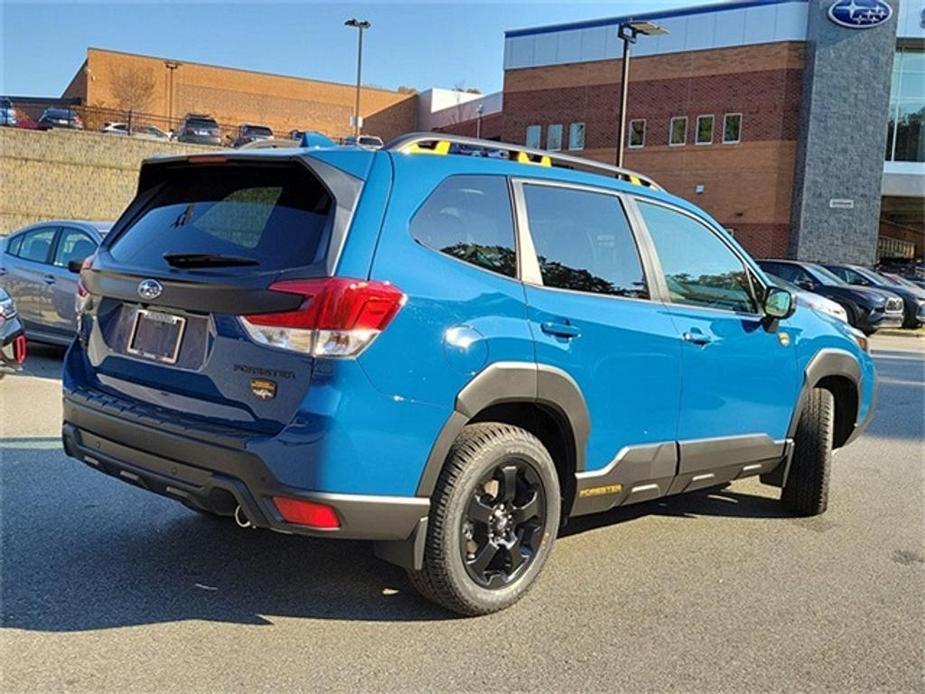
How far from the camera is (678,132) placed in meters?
39.3

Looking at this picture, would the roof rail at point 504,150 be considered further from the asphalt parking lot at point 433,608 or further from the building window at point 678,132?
the building window at point 678,132

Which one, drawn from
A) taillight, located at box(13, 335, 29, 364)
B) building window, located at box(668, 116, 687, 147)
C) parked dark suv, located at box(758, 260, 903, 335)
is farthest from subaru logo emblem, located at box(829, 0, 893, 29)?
taillight, located at box(13, 335, 29, 364)

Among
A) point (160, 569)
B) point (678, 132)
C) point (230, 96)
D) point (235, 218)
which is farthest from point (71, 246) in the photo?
point (230, 96)

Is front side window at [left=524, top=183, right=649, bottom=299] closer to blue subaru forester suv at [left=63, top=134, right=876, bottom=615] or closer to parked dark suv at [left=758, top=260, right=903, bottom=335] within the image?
blue subaru forester suv at [left=63, top=134, right=876, bottom=615]

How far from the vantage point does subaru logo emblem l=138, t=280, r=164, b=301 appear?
353 centimetres

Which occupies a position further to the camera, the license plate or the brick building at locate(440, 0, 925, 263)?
the brick building at locate(440, 0, 925, 263)

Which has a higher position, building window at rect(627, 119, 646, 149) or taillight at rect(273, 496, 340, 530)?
building window at rect(627, 119, 646, 149)

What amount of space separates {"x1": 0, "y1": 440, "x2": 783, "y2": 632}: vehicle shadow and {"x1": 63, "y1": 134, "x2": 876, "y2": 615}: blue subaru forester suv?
520mm

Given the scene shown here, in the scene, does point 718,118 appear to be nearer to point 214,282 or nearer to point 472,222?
point 472,222

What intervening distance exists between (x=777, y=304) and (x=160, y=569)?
11.9 ft

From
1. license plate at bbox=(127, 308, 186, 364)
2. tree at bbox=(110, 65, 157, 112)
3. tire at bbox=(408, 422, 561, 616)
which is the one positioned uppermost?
tree at bbox=(110, 65, 157, 112)

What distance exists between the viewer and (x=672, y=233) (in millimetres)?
4664

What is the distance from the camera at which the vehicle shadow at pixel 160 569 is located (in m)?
3.62

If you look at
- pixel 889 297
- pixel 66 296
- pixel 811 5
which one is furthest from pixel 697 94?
pixel 66 296
